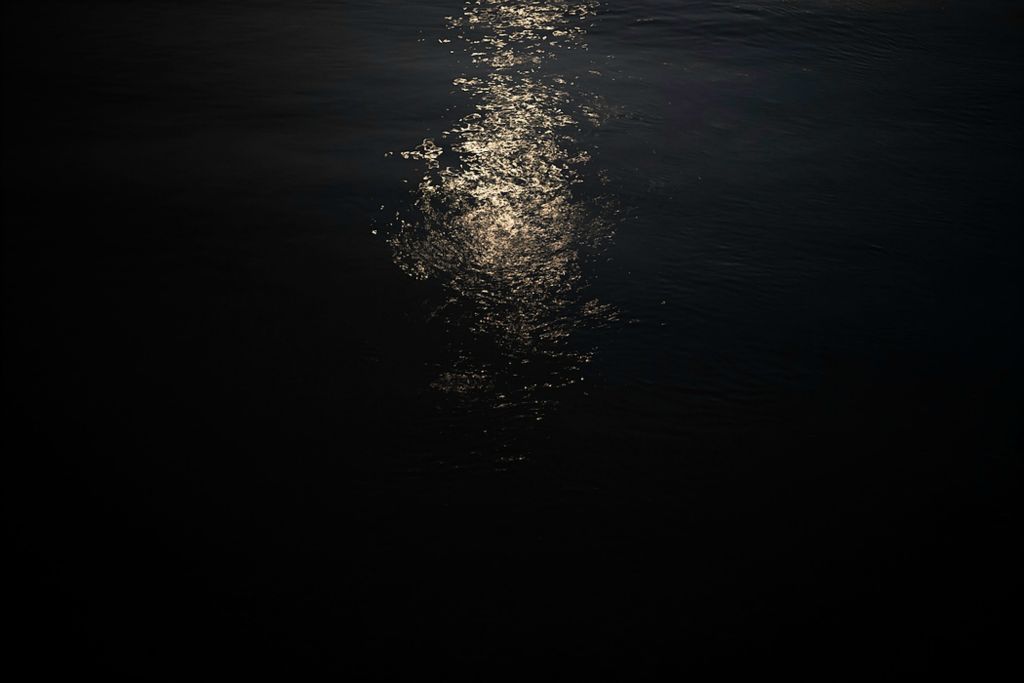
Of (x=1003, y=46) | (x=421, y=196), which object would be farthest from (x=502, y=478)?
(x=1003, y=46)

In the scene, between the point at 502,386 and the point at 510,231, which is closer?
the point at 502,386

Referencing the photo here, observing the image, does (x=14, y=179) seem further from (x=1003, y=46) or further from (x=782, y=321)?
(x=1003, y=46)

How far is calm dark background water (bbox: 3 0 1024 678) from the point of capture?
1413 millimetres

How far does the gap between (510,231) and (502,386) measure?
739 mm

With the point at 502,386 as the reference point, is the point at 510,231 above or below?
above

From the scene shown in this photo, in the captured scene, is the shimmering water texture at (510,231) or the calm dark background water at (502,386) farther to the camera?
the shimmering water texture at (510,231)

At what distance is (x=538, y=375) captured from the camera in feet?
6.43

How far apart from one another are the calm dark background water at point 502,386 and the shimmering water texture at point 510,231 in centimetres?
2

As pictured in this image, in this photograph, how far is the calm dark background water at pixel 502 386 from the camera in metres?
1.41

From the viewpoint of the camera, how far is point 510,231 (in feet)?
8.25

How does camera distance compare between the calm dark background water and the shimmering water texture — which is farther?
the shimmering water texture

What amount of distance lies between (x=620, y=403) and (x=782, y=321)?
60 cm

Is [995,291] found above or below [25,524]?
above

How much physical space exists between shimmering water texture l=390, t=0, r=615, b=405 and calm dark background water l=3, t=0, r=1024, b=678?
0.05ft
